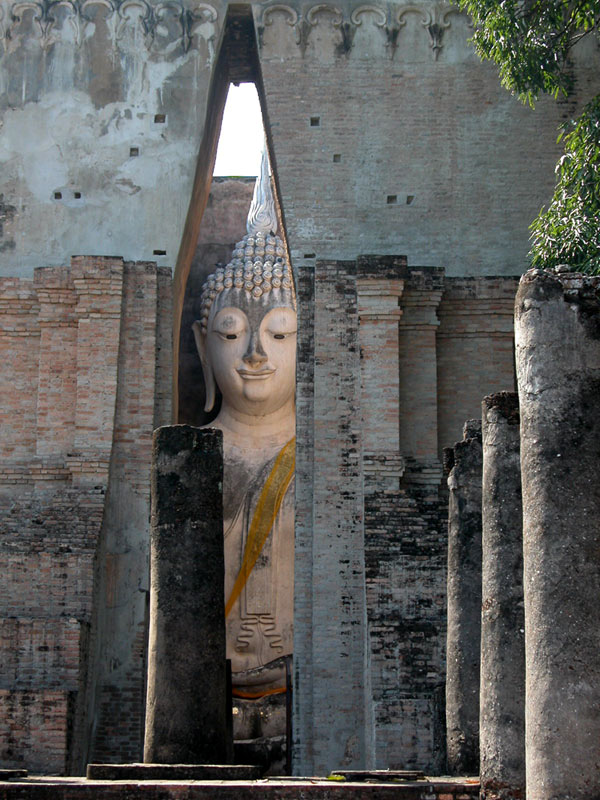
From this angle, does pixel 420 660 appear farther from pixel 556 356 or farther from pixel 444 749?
pixel 556 356

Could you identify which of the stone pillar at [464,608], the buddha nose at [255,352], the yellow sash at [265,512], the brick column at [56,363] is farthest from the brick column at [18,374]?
the stone pillar at [464,608]

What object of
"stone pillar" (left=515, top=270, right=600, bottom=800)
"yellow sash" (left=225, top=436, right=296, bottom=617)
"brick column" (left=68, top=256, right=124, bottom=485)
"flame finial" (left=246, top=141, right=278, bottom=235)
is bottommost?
"stone pillar" (left=515, top=270, right=600, bottom=800)

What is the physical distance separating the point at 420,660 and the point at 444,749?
8.20 ft

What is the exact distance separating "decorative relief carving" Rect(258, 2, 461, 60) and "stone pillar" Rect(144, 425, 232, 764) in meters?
8.96

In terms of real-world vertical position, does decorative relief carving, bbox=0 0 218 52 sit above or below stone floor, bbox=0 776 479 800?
above

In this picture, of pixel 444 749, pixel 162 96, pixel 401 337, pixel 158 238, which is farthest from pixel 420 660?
pixel 162 96

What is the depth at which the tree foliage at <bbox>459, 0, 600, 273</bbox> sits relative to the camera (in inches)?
615

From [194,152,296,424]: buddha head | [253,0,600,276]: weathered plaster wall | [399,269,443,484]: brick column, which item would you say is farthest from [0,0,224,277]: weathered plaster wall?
[399,269,443,484]: brick column

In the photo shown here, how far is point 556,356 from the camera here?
31.2 ft

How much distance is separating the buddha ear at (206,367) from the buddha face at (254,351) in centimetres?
8

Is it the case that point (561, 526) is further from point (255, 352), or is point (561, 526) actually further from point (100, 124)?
point (100, 124)

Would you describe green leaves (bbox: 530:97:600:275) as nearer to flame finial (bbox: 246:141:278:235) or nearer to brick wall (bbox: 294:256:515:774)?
brick wall (bbox: 294:256:515:774)

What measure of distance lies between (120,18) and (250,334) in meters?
4.23

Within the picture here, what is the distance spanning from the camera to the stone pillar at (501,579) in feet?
34.3
